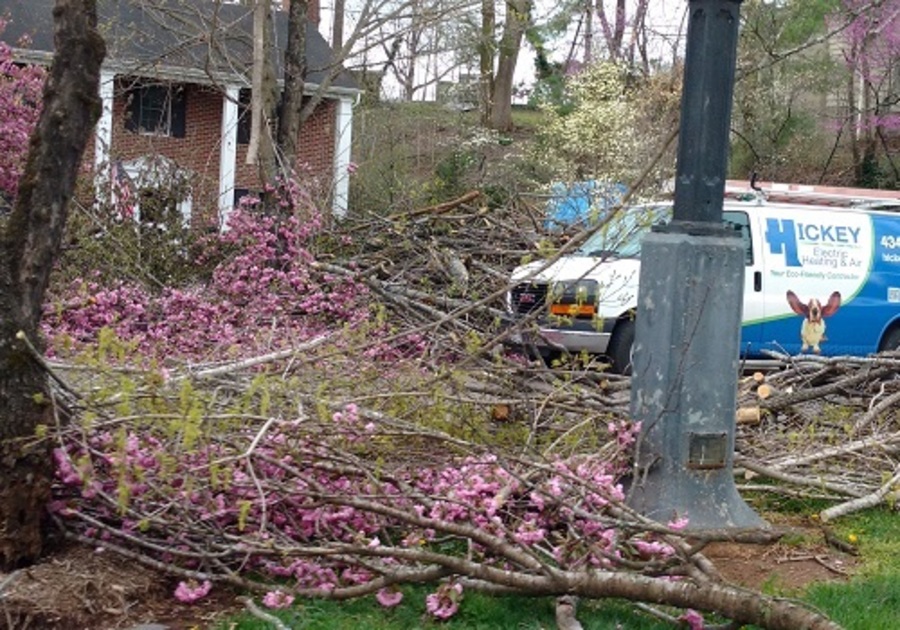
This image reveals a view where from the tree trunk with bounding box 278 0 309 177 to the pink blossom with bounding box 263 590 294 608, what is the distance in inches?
427

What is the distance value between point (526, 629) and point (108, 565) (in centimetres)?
169

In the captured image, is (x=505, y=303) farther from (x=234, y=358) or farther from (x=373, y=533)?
(x=373, y=533)

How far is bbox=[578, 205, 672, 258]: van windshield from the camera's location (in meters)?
7.23

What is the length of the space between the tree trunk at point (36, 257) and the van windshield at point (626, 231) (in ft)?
8.79

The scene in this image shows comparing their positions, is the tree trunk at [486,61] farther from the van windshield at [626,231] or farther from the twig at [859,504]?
the twig at [859,504]

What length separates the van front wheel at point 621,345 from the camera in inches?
482

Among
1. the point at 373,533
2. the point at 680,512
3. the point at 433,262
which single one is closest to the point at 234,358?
the point at 373,533

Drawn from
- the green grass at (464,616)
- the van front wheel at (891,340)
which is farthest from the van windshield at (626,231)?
the van front wheel at (891,340)

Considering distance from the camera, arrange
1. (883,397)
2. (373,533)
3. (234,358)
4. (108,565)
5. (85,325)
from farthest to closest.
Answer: (85,325), (883,397), (234,358), (373,533), (108,565)

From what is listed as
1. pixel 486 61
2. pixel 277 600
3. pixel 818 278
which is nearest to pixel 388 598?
pixel 277 600

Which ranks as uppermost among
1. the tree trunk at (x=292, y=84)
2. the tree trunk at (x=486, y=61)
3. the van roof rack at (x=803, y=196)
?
the tree trunk at (x=486, y=61)

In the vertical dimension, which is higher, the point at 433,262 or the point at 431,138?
the point at 431,138

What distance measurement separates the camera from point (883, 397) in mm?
8273

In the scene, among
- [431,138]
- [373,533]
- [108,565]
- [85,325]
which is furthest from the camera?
[431,138]
